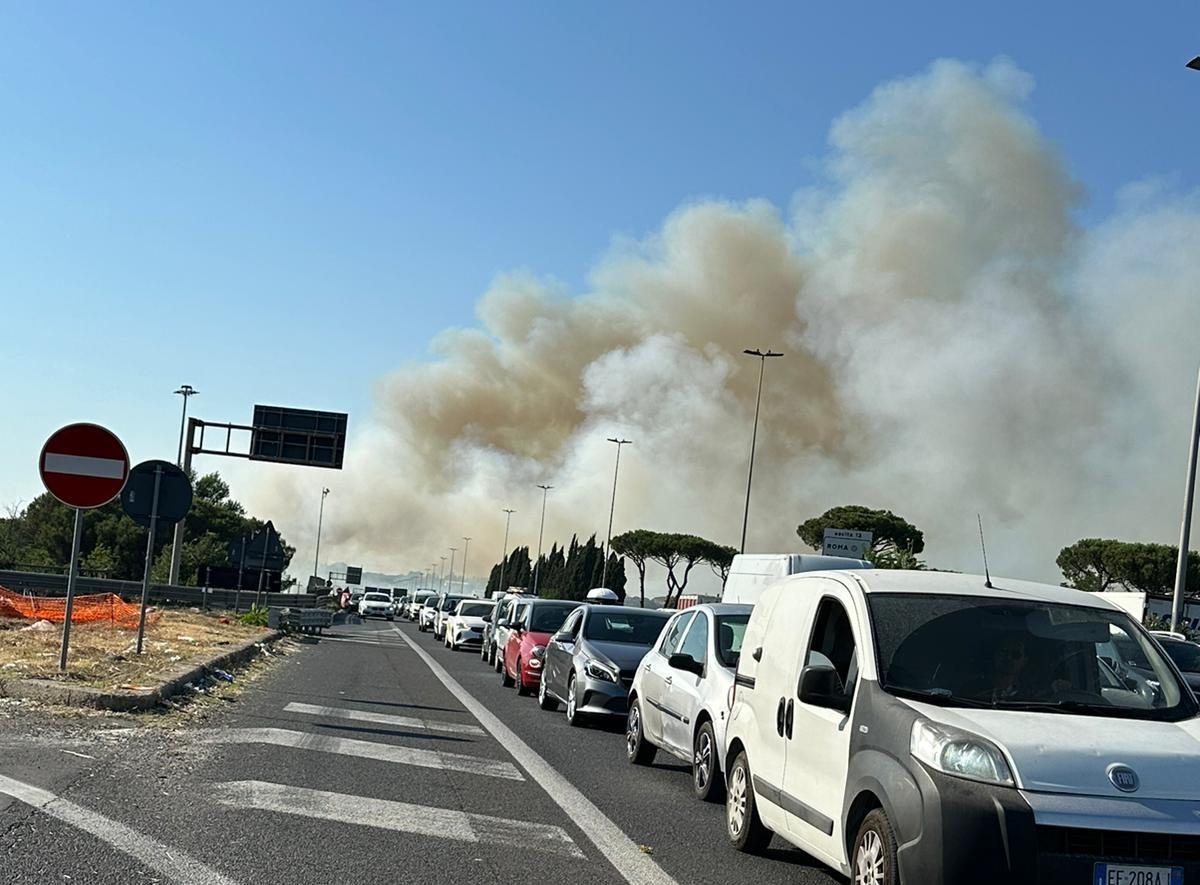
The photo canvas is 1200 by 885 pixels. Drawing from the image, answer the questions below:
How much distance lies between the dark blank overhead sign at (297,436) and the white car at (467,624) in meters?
8.36

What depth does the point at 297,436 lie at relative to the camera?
41.8 metres

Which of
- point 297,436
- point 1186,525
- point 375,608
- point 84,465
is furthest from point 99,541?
point 84,465

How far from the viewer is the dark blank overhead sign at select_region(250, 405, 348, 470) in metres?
41.6

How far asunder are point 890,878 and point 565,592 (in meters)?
106

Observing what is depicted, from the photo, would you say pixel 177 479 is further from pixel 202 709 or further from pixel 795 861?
pixel 795 861

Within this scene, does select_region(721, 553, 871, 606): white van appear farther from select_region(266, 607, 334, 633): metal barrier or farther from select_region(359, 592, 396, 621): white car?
select_region(359, 592, 396, 621): white car

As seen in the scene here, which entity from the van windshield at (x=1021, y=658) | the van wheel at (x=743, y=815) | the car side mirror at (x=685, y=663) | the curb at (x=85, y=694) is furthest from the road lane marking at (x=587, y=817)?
the curb at (x=85, y=694)

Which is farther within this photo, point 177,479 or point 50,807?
point 177,479

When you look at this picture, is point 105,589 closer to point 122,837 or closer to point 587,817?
point 587,817

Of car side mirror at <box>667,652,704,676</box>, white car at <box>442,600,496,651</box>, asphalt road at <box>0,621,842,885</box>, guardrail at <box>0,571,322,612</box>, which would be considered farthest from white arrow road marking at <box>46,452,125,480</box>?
guardrail at <box>0,571,322,612</box>

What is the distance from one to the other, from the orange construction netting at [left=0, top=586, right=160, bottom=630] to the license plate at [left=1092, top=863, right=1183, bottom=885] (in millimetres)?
21564

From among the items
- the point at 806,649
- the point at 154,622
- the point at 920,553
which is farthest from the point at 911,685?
the point at 920,553

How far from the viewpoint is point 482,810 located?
8.19m

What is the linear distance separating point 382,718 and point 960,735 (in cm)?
869
